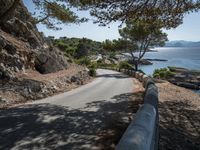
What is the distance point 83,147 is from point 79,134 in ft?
4.41

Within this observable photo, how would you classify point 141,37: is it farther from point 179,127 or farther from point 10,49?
point 179,127

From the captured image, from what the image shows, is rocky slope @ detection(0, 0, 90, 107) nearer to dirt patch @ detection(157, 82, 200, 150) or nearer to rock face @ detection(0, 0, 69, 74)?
rock face @ detection(0, 0, 69, 74)

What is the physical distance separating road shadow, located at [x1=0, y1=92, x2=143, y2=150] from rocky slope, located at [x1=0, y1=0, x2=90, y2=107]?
254cm

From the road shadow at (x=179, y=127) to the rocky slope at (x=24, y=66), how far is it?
25.2 ft

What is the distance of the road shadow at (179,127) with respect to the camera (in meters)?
9.27

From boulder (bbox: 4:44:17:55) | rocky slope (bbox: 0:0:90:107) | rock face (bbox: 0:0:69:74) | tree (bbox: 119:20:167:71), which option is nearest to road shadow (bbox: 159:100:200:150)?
rocky slope (bbox: 0:0:90:107)

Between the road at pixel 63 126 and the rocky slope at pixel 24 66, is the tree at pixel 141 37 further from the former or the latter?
the road at pixel 63 126

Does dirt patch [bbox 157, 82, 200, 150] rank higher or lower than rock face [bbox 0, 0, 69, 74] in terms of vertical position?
lower

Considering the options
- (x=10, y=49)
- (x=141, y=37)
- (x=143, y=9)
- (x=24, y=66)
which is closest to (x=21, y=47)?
(x=24, y=66)

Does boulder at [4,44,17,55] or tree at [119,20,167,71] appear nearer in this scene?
boulder at [4,44,17,55]

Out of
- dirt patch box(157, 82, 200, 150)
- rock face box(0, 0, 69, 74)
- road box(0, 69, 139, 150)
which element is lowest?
dirt patch box(157, 82, 200, 150)

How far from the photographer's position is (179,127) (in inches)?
457

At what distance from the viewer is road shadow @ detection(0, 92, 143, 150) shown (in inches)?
321

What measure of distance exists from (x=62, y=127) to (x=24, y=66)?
12.6 metres
